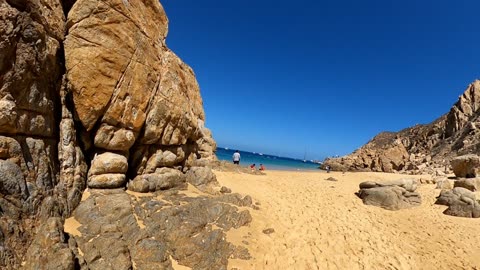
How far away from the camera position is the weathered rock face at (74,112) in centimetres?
625

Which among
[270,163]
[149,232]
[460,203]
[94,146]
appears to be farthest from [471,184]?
[270,163]

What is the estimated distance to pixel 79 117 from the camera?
8695mm

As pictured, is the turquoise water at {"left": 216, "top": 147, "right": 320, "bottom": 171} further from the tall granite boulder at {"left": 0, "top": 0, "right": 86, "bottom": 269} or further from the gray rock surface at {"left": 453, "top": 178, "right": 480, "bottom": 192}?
the tall granite boulder at {"left": 0, "top": 0, "right": 86, "bottom": 269}

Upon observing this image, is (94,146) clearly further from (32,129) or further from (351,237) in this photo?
(351,237)

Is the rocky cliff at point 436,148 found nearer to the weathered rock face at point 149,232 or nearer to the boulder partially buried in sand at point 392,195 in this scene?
the boulder partially buried in sand at point 392,195

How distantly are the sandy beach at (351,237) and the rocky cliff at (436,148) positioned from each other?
31.5 meters

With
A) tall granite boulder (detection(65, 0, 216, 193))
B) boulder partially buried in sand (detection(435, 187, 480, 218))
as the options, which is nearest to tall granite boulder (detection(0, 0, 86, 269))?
tall granite boulder (detection(65, 0, 216, 193))

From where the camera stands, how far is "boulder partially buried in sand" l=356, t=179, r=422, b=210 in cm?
1612

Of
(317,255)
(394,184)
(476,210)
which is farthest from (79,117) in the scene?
(476,210)

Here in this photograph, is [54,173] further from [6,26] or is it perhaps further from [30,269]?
[6,26]

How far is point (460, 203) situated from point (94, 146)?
20.0 meters

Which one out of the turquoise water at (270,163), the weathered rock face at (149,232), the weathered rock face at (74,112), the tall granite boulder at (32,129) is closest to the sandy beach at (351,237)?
the weathered rock face at (149,232)

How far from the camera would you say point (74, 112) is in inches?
344

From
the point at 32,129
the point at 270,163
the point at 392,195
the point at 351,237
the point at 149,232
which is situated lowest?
the point at 351,237
